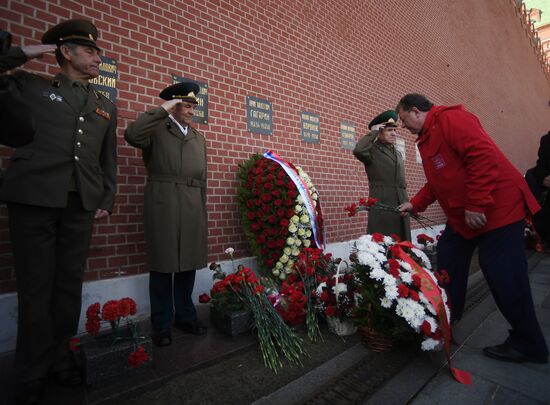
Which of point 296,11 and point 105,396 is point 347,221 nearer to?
point 296,11

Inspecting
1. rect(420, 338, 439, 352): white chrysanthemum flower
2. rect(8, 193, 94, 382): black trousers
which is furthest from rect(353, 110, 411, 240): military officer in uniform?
rect(8, 193, 94, 382): black trousers

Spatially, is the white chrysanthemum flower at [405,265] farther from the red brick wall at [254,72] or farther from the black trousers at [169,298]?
the red brick wall at [254,72]

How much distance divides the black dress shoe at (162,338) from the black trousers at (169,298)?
0.09ft

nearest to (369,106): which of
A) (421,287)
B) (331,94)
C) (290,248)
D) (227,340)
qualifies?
(331,94)

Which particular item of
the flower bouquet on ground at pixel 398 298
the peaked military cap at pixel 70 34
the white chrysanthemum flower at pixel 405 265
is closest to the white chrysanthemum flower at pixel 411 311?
the flower bouquet on ground at pixel 398 298

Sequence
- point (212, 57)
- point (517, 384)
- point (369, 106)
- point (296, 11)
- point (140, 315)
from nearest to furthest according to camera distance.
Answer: point (517, 384)
point (140, 315)
point (212, 57)
point (296, 11)
point (369, 106)

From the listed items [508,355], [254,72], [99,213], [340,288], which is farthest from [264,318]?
[254,72]

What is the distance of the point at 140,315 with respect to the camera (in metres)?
2.87

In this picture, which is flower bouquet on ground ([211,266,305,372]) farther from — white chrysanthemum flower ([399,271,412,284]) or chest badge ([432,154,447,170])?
chest badge ([432,154,447,170])

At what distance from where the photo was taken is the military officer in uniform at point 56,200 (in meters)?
1.70

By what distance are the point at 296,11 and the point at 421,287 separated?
13.7ft

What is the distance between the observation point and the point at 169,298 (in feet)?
8.06

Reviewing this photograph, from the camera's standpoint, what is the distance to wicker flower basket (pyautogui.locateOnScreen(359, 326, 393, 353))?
2244mm

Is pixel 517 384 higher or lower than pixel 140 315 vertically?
lower
